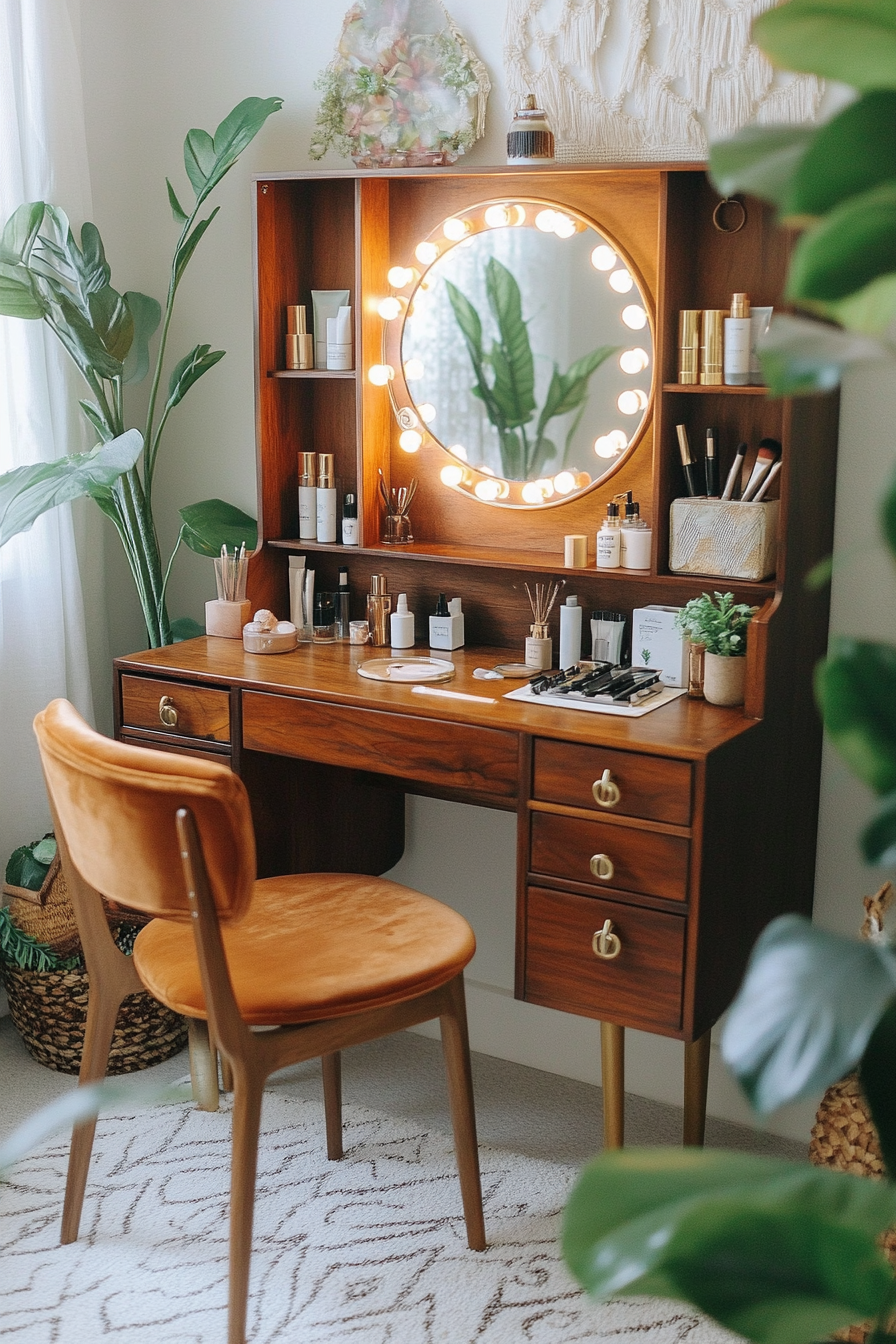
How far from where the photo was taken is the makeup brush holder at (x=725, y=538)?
2.13 m

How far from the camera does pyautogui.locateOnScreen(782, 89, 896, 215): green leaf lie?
1.99 feet

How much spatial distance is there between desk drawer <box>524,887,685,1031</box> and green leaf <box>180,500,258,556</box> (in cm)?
103

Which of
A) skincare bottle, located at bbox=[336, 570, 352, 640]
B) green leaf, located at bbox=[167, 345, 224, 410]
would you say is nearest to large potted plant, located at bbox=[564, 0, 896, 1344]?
skincare bottle, located at bbox=[336, 570, 352, 640]

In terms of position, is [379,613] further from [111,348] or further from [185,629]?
[111,348]

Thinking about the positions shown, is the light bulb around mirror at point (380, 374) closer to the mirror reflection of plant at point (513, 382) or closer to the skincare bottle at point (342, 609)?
the mirror reflection of plant at point (513, 382)

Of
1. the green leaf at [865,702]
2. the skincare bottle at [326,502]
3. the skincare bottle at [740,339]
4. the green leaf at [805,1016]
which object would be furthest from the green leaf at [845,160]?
the skincare bottle at [326,502]

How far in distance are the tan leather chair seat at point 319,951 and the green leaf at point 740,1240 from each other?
4.12 ft

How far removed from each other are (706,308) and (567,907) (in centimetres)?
99

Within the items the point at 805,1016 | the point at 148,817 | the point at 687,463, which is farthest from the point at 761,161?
the point at 687,463

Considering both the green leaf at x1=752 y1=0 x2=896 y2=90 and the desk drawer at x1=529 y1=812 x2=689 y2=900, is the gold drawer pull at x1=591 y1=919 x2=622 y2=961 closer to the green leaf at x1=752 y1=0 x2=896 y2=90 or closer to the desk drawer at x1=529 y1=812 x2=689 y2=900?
the desk drawer at x1=529 y1=812 x2=689 y2=900

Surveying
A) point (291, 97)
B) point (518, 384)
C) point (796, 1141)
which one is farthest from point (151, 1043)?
point (291, 97)

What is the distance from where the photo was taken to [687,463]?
2.21 m

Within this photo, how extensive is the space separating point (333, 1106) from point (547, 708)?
0.78 metres

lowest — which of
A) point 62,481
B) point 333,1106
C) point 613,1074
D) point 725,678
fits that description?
point 333,1106
